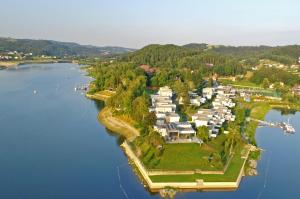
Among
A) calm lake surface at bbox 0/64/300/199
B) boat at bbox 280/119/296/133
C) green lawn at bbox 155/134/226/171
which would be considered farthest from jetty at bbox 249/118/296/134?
green lawn at bbox 155/134/226/171

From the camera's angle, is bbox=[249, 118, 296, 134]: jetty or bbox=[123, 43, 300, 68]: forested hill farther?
bbox=[123, 43, 300, 68]: forested hill

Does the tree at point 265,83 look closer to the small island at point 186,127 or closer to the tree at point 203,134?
the small island at point 186,127

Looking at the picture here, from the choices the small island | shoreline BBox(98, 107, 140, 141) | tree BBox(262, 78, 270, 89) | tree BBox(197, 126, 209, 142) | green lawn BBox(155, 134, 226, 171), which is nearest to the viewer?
the small island

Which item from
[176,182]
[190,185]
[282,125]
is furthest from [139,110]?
[282,125]

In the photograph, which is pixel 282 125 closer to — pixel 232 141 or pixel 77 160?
pixel 232 141

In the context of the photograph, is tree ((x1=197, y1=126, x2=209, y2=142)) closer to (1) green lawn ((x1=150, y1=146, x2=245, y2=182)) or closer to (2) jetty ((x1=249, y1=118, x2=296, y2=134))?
(1) green lawn ((x1=150, y1=146, x2=245, y2=182))

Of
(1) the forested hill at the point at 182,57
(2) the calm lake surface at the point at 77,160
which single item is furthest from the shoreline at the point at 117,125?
(1) the forested hill at the point at 182,57
